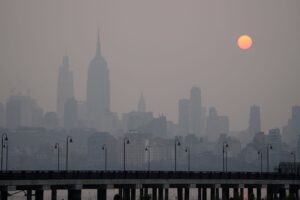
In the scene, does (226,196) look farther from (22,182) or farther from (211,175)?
(22,182)

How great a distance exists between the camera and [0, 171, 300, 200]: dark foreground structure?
146m

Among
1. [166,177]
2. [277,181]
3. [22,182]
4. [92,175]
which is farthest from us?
[277,181]

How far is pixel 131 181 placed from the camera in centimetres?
15962

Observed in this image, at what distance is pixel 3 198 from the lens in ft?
473

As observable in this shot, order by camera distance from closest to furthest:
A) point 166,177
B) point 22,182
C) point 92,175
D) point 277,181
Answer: point 22,182 < point 92,175 < point 166,177 < point 277,181

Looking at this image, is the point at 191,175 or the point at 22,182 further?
A: the point at 191,175

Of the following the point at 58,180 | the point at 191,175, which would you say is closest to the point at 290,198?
the point at 191,175

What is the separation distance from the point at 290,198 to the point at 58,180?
1458 inches

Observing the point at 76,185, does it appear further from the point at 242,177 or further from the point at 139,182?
the point at 242,177

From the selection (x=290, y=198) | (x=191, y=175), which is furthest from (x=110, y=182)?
(x=290, y=198)

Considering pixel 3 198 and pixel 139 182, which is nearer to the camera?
pixel 3 198

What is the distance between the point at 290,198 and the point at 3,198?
148ft

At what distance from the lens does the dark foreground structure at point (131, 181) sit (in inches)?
5728

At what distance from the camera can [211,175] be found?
171 meters
